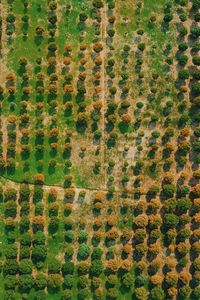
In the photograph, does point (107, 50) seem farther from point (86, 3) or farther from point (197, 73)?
point (197, 73)

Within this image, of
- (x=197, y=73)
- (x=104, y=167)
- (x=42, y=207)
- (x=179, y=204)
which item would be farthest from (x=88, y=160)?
(x=197, y=73)

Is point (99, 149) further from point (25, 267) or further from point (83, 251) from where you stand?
point (25, 267)

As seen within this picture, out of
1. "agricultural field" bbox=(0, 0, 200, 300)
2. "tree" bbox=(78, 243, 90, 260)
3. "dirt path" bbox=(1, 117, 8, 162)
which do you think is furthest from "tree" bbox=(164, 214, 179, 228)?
"dirt path" bbox=(1, 117, 8, 162)

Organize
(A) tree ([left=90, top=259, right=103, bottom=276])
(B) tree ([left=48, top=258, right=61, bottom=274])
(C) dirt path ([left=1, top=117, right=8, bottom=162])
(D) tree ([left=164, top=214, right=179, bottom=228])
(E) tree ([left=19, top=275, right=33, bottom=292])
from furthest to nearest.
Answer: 1. (C) dirt path ([left=1, top=117, right=8, bottom=162])
2. (D) tree ([left=164, top=214, right=179, bottom=228])
3. (B) tree ([left=48, top=258, right=61, bottom=274])
4. (A) tree ([left=90, top=259, right=103, bottom=276])
5. (E) tree ([left=19, top=275, right=33, bottom=292])

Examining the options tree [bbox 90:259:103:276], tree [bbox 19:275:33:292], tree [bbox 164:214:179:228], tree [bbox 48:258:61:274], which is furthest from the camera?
tree [bbox 164:214:179:228]

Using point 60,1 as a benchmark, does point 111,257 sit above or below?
below

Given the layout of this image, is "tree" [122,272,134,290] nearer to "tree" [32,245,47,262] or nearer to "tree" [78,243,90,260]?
"tree" [78,243,90,260]

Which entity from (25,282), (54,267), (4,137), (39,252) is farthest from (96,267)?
(4,137)

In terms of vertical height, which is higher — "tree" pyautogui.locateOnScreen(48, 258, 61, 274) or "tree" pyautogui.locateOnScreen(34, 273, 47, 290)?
"tree" pyautogui.locateOnScreen(48, 258, 61, 274)
